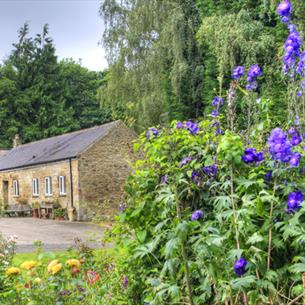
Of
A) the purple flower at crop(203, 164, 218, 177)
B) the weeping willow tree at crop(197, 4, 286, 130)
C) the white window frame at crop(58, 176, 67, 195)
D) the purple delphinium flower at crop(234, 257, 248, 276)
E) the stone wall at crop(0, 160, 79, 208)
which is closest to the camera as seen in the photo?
the purple delphinium flower at crop(234, 257, 248, 276)

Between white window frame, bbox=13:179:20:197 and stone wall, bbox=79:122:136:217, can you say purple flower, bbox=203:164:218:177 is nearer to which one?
stone wall, bbox=79:122:136:217

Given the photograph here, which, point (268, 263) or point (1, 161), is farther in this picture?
point (1, 161)

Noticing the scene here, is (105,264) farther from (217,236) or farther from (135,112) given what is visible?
(135,112)

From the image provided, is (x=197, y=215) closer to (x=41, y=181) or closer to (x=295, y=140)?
(x=295, y=140)

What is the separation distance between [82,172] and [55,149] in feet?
19.5

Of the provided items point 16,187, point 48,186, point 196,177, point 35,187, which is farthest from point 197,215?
point 16,187

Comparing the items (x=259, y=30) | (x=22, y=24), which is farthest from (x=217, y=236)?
(x=22, y=24)

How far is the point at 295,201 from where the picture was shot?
3209mm

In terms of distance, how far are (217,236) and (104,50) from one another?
1192 inches

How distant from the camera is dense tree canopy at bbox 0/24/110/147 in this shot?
57.4m

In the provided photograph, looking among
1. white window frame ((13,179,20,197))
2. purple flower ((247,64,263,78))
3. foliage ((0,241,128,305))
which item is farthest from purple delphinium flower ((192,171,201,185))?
white window frame ((13,179,20,197))

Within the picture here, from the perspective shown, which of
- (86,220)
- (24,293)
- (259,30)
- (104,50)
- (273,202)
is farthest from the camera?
(104,50)

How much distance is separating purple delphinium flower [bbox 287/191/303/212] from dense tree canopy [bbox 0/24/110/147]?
177 ft

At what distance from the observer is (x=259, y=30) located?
2275 cm
